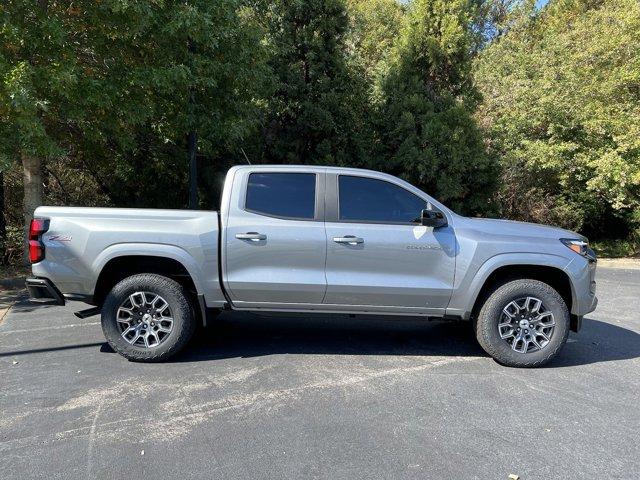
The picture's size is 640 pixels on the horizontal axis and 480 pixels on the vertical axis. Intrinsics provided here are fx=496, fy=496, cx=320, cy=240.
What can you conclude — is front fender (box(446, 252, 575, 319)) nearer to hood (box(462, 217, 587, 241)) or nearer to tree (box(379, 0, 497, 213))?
hood (box(462, 217, 587, 241))

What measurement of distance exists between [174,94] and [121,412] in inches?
253

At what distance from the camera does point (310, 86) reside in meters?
11.6

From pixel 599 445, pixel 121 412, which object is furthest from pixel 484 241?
pixel 121 412

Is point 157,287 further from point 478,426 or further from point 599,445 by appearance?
point 599,445

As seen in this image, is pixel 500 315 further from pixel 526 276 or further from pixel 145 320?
pixel 145 320

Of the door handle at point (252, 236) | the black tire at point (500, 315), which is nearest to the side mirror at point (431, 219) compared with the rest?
the black tire at point (500, 315)

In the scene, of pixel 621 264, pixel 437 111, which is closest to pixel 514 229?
pixel 437 111

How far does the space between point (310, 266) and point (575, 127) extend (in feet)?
43.7

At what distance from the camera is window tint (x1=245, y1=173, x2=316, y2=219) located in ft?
15.7

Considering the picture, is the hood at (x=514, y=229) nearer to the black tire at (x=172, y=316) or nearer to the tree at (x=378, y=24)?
the black tire at (x=172, y=316)

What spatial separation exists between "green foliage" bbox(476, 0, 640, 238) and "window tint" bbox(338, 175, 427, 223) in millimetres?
10407

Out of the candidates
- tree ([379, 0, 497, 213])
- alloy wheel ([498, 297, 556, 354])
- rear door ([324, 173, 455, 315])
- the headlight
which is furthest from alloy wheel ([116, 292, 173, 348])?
tree ([379, 0, 497, 213])

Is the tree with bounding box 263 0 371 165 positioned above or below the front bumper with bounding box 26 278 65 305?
above

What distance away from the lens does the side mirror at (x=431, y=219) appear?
181 inches
